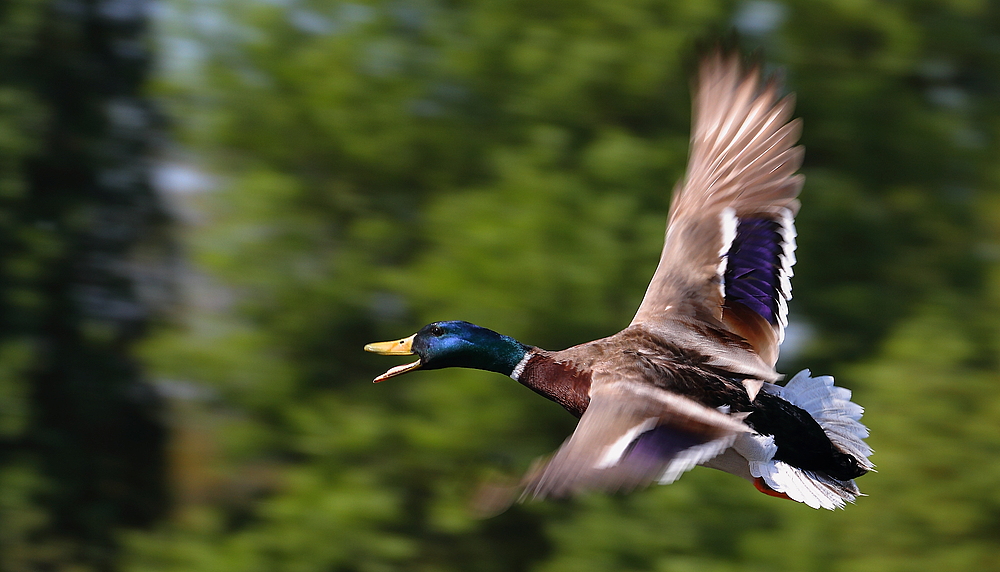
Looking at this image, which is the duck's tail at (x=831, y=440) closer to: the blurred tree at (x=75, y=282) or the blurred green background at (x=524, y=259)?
the blurred green background at (x=524, y=259)

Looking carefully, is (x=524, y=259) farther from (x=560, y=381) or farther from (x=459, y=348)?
(x=560, y=381)

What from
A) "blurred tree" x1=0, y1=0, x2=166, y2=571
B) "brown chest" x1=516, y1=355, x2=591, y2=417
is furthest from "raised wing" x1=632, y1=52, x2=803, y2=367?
"blurred tree" x1=0, y1=0, x2=166, y2=571

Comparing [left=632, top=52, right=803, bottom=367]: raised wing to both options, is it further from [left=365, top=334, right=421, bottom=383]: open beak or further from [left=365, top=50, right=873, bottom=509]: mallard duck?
[left=365, top=334, right=421, bottom=383]: open beak

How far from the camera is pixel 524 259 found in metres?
7.47

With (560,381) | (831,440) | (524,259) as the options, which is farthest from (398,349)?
(524,259)

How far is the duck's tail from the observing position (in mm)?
3883

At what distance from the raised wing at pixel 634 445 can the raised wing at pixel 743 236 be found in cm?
85

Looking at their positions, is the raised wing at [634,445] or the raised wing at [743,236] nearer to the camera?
the raised wing at [634,445]


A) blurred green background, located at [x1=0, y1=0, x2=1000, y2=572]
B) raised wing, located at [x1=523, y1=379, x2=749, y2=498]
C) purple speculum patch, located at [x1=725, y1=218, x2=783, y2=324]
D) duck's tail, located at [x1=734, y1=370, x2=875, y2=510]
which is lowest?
raised wing, located at [x1=523, y1=379, x2=749, y2=498]

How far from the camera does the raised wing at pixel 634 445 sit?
2.94m

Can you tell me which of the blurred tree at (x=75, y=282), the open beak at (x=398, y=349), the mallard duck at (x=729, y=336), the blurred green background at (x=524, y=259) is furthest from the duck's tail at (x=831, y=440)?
the blurred tree at (x=75, y=282)

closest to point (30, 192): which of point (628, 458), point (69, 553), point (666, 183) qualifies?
point (69, 553)

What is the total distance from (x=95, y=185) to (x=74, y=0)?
2.21 meters

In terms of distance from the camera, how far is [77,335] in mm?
11547
